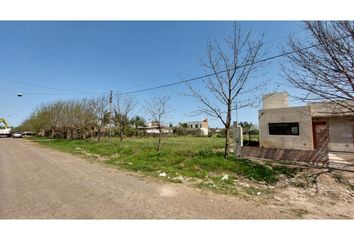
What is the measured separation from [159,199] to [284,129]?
12827 millimetres

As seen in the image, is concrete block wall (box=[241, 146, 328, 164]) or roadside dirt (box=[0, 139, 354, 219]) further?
concrete block wall (box=[241, 146, 328, 164])

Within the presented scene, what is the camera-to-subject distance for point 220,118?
35.8 feet

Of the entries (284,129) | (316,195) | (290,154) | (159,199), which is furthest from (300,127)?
(159,199)

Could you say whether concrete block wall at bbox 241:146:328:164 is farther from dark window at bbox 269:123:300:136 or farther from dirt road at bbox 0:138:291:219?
dirt road at bbox 0:138:291:219

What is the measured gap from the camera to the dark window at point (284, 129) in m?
14.7

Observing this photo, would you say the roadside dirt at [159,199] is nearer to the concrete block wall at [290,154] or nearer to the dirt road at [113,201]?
the dirt road at [113,201]

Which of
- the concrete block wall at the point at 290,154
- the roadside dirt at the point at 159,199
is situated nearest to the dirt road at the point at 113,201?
the roadside dirt at the point at 159,199

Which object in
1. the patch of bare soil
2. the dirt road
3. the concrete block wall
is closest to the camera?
the dirt road

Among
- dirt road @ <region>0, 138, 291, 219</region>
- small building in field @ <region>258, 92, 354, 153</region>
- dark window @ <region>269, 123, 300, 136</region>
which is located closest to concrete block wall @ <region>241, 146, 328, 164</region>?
small building in field @ <region>258, 92, 354, 153</region>

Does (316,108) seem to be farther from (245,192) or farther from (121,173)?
(121,173)

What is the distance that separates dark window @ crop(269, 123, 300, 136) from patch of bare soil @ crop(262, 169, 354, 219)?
7255 millimetres

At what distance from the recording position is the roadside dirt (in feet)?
14.3

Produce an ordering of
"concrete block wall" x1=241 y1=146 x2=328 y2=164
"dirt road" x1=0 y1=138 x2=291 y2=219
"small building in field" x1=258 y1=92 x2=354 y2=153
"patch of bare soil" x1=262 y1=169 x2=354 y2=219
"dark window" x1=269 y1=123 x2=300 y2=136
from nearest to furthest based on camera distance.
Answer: "dirt road" x1=0 y1=138 x2=291 y2=219, "patch of bare soil" x1=262 y1=169 x2=354 y2=219, "concrete block wall" x1=241 y1=146 x2=328 y2=164, "small building in field" x1=258 y1=92 x2=354 y2=153, "dark window" x1=269 y1=123 x2=300 y2=136

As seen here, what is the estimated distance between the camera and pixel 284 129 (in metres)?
15.3
